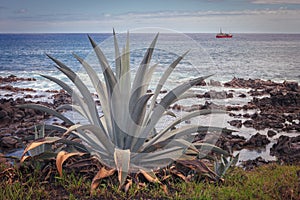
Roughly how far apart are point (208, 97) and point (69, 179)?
915 cm

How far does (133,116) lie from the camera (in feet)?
13.8

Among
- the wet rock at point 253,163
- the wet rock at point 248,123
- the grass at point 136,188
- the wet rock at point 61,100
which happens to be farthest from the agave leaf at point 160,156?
the wet rock at point 61,100

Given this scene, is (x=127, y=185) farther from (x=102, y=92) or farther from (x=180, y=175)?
(x=102, y=92)

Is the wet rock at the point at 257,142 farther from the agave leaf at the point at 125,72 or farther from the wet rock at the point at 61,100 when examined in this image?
the wet rock at the point at 61,100

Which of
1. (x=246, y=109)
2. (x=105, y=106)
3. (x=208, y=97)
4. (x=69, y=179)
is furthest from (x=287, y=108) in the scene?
(x=69, y=179)

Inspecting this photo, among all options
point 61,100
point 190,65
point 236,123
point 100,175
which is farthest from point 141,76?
point 190,65

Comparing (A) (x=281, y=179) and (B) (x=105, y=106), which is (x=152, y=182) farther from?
(A) (x=281, y=179)

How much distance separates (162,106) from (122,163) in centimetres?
80

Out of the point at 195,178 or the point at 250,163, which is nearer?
the point at 195,178

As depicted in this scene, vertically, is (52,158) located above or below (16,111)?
above

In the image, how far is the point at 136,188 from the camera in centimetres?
379

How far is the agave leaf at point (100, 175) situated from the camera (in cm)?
380

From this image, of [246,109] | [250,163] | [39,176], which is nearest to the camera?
[39,176]

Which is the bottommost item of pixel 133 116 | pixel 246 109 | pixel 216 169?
pixel 246 109
